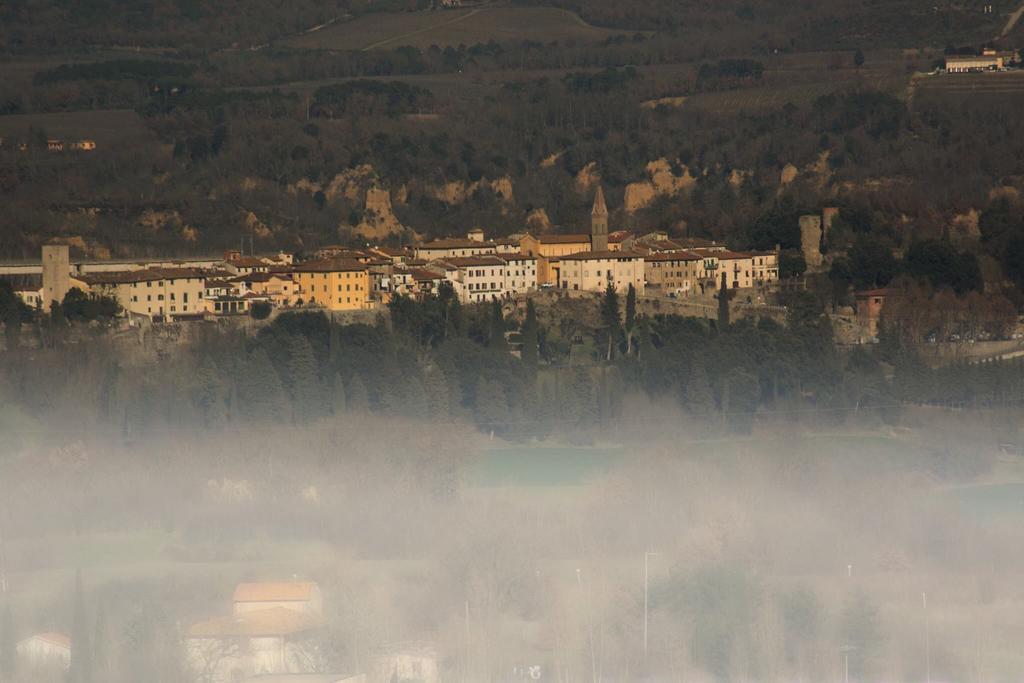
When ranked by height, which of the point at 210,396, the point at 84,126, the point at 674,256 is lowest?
the point at 210,396

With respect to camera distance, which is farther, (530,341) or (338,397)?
(530,341)

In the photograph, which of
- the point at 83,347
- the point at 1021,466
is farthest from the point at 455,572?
the point at 83,347

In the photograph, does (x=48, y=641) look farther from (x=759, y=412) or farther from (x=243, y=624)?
(x=759, y=412)

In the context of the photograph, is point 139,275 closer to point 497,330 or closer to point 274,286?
point 274,286

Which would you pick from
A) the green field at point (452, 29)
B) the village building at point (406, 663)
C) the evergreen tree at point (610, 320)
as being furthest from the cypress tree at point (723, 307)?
the green field at point (452, 29)

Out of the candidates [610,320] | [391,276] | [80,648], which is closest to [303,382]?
[610,320]

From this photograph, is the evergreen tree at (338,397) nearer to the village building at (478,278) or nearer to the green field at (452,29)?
the village building at (478,278)
